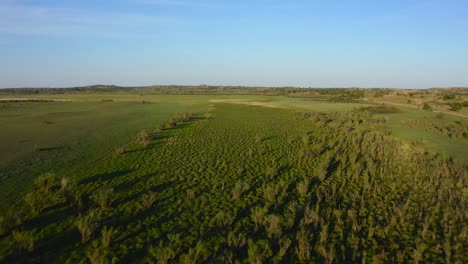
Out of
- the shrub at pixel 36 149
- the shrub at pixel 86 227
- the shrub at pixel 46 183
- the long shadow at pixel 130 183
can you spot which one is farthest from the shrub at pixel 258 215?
the shrub at pixel 36 149

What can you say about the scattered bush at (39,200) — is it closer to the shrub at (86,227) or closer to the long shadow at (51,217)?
the long shadow at (51,217)

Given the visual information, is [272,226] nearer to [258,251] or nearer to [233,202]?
[258,251]

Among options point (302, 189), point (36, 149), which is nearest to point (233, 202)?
point (302, 189)

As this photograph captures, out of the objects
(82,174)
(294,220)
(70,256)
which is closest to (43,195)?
(82,174)

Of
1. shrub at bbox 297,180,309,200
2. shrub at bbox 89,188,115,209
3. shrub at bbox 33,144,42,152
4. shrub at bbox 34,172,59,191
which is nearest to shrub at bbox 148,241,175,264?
shrub at bbox 89,188,115,209

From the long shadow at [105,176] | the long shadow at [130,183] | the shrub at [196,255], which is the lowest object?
the shrub at [196,255]

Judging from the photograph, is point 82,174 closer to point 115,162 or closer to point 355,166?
point 115,162
